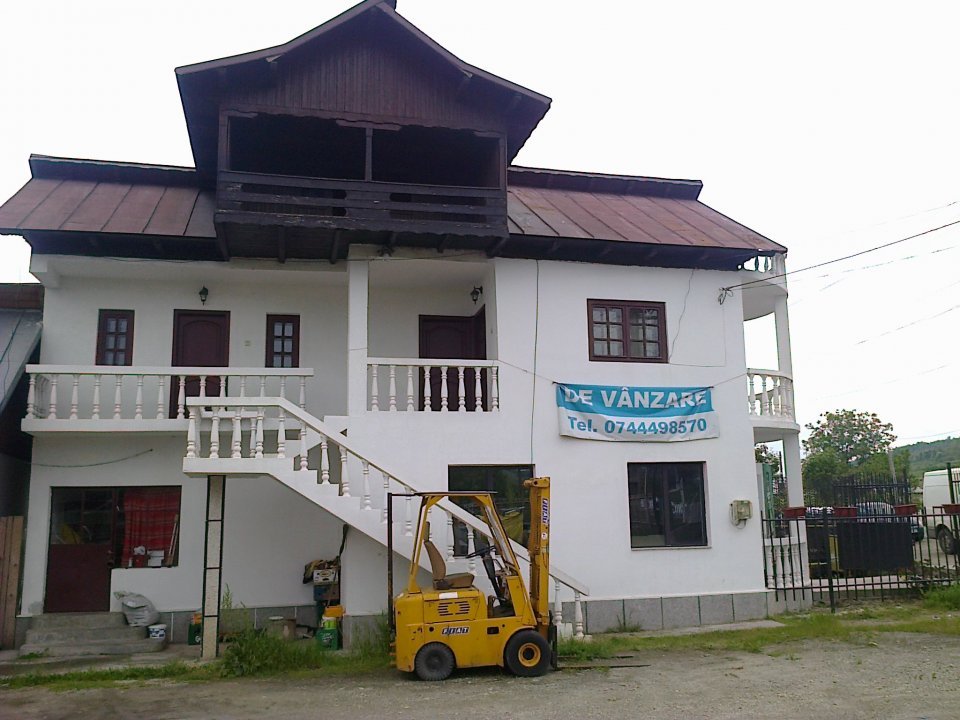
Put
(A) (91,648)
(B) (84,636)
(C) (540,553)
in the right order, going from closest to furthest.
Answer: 1. (C) (540,553)
2. (A) (91,648)
3. (B) (84,636)

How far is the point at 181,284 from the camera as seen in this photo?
1433cm

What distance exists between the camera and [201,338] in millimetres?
14305

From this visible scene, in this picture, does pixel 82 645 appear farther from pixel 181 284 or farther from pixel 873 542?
pixel 873 542

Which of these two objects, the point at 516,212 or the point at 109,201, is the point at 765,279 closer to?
the point at 516,212

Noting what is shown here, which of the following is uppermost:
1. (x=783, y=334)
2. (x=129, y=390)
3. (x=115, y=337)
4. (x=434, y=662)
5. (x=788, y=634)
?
(x=783, y=334)

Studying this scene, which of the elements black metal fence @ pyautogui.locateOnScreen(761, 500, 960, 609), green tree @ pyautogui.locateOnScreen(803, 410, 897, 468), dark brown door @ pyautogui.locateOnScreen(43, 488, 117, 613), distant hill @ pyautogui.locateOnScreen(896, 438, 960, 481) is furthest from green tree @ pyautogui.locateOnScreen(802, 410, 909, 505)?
dark brown door @ pyautogui.locateOnScreen(43, 488, 117, 613)

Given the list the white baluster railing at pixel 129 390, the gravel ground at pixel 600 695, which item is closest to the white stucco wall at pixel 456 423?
the white baluster railing at pixel 129 390

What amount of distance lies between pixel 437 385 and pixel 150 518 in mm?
5238

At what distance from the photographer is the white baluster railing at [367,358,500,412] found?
42.1 feet

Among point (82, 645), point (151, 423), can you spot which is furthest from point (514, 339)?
point (82, 645)

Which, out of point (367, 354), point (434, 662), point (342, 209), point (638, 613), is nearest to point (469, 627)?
point (434, 662)

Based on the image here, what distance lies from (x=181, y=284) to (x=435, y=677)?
8230mm

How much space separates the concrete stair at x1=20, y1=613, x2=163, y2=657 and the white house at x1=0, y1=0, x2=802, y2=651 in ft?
1.25

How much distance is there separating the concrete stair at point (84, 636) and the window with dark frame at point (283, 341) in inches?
186
